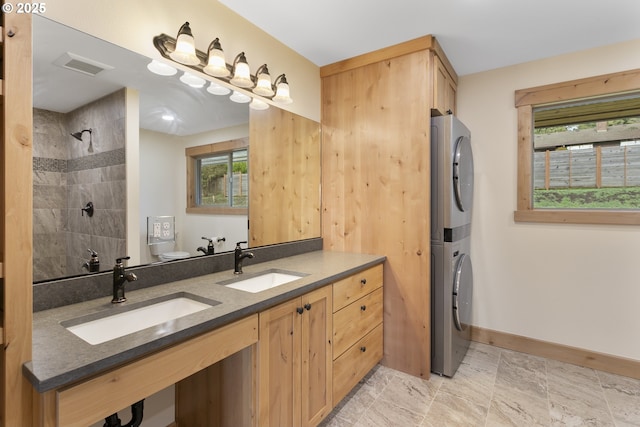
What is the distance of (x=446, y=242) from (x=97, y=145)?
85.1 inches

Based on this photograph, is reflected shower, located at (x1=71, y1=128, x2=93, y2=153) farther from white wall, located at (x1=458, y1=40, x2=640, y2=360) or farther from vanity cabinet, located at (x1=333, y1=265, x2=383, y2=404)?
white wall, located at (x1=458, y1=40, x2=640, y2=360)

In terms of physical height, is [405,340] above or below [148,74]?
below

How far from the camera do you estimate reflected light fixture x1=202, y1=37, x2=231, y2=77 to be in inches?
68.7

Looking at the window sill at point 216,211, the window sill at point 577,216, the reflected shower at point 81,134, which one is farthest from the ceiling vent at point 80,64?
the window sill at point 577,216

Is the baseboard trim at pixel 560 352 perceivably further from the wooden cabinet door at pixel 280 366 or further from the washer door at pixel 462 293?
the wooden cabinet door at pixel 280 366

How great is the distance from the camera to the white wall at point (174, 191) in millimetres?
1621

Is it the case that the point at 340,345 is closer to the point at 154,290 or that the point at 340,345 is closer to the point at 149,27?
the point at 154,290

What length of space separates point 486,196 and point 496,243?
1.42 feet

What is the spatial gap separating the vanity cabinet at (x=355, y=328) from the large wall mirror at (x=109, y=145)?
756 millimetres

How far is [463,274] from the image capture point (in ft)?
8.07

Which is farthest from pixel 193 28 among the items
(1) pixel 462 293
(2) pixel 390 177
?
(1) pixel 462 293

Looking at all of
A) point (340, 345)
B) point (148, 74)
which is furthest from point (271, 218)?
point (148, 74)

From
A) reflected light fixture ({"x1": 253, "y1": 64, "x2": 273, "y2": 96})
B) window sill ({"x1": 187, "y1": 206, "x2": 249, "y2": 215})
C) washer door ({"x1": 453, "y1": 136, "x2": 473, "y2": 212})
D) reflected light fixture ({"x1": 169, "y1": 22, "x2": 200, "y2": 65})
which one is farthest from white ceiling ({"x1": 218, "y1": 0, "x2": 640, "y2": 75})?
window sill ({"x1": 187, "y1": 206, "x2": 249, "y2": 215})

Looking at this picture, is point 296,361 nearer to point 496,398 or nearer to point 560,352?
point 496,398
